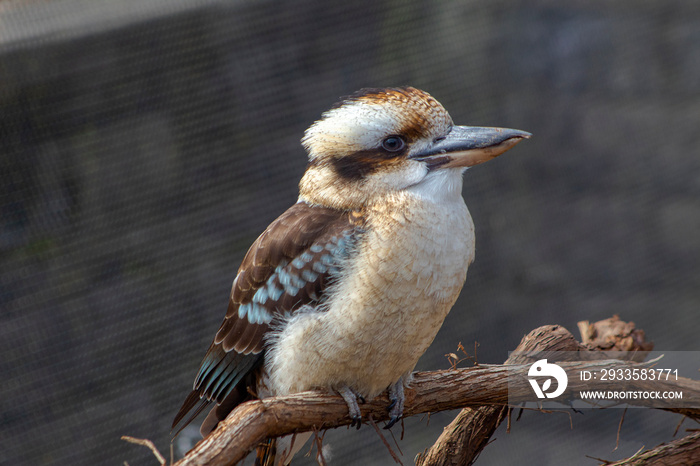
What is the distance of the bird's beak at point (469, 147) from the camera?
46.0 inches

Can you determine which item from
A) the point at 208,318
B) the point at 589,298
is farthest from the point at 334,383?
the point at 589,298

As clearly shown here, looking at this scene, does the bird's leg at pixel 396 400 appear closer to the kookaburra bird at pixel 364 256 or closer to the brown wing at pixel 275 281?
the kookaburra bird at pixel 364 256

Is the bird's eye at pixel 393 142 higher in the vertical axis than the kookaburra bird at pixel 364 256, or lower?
higher

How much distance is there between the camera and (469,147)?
118 centimetres

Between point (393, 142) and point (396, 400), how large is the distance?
1.59 ft

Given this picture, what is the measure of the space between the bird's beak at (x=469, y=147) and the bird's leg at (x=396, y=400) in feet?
1.37

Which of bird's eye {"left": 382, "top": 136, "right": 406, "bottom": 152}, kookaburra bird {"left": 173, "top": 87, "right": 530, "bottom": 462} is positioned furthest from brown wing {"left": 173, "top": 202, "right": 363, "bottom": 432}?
bird's eye {"left": 382, "top": 136, "right": 406, "bottom": 152}

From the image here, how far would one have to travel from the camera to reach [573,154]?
10.2ft

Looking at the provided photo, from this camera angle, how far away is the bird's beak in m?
1.17

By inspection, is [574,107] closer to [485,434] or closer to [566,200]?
[566,200]

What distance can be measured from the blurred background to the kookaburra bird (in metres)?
1.27

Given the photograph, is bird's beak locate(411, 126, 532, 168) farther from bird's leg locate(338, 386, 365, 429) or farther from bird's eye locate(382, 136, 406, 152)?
bird's leg locate(338, 386, 365, 429)

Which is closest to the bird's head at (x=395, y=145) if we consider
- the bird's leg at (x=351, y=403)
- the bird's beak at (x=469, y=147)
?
the bird's beak at (x=469, y=147)

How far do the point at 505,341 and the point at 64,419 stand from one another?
5.81ft
